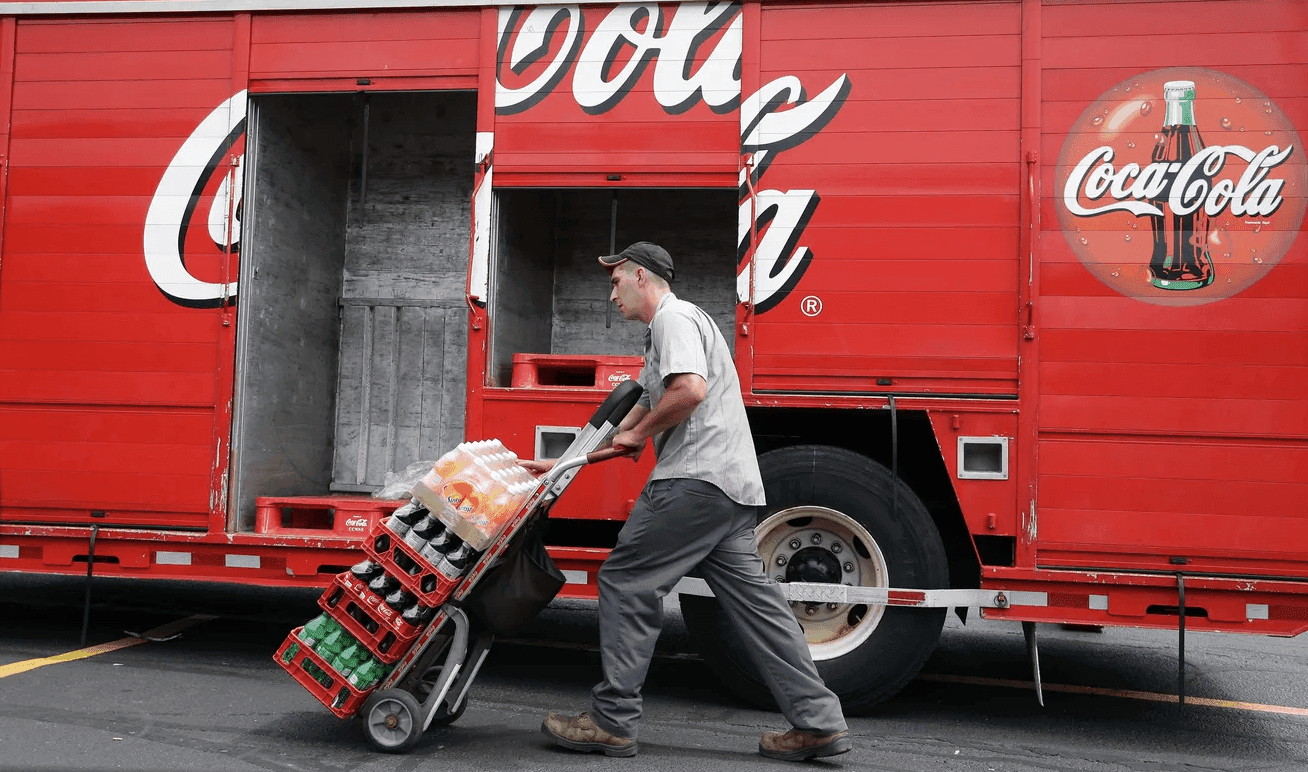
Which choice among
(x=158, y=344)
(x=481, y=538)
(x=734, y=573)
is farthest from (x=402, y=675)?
(x=158, y=344)

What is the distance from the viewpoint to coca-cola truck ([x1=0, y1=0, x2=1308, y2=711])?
4.11 m

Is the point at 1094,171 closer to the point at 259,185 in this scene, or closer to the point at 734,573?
the point at 734,573

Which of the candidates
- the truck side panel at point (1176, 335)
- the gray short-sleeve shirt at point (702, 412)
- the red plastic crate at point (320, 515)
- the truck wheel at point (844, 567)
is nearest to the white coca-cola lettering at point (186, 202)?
the red plastic crate at point (320, 515)

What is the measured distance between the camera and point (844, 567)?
4359 mm

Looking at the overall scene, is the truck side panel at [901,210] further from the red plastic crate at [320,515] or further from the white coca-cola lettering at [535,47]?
the red plastic crate at [320,515]

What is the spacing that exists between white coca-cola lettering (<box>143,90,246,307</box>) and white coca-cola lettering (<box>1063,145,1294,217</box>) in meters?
4.21

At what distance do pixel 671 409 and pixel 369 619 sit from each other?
1.43 metres

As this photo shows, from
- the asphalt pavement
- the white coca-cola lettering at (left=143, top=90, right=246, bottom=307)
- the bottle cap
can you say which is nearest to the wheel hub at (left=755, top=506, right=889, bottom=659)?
the asphalt pavement

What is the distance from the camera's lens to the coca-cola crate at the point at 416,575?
3.42 metres

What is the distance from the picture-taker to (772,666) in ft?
11.5

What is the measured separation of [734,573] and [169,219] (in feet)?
11.6

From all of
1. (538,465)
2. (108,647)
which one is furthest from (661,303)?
(108,647)

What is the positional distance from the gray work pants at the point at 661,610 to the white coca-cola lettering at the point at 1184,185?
7.44 ft

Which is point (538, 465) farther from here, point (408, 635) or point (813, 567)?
point (813, 567)
